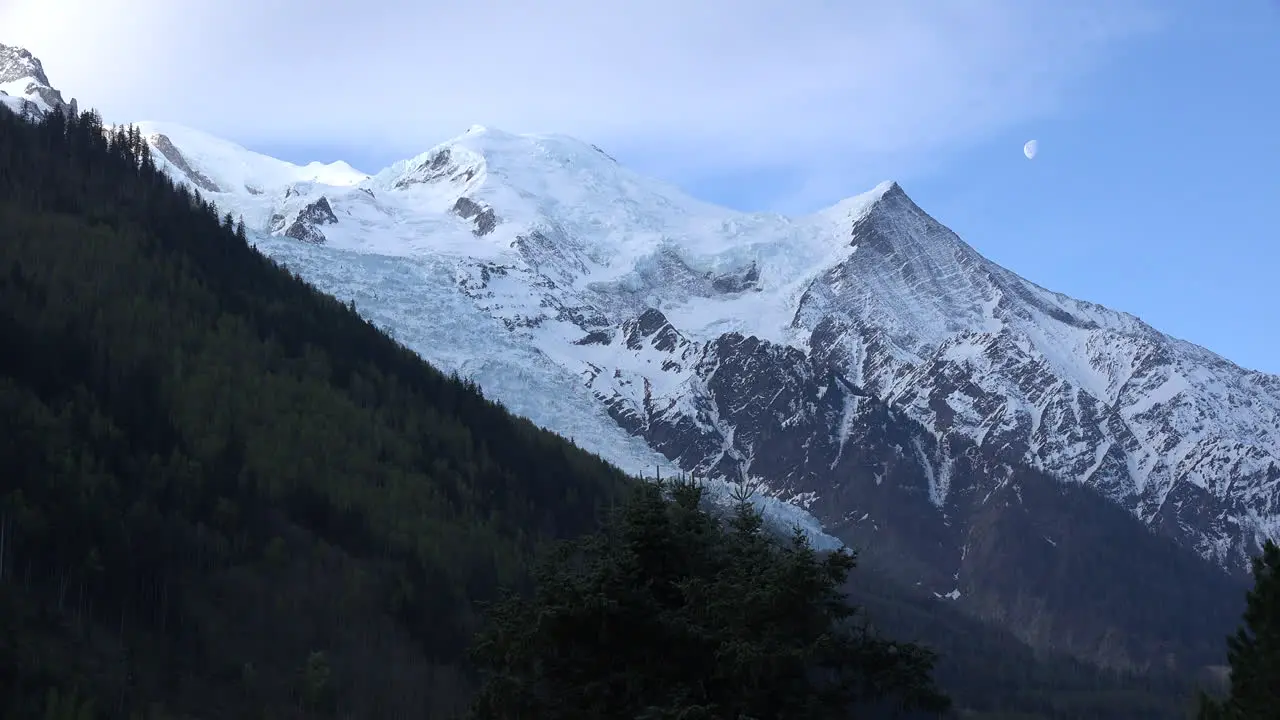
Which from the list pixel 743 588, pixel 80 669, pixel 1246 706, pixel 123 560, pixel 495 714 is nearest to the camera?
pixel 743 588

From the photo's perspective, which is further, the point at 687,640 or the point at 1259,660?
the point at 1259,660

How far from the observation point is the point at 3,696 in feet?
479

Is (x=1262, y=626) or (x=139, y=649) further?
(x=139, y=649)

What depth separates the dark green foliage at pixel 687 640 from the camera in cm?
5003

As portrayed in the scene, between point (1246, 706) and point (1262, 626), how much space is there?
598cm

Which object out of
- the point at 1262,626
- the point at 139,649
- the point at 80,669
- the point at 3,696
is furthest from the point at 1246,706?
the point at 139,649

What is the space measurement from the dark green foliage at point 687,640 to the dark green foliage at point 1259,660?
23.1m

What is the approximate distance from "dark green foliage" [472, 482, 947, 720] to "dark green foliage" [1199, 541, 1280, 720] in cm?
2312

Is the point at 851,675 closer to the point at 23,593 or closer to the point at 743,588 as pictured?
the point at 743,588

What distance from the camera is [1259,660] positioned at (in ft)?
237

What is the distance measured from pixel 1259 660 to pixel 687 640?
3328 cm

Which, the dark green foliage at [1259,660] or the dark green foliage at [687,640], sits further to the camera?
the dark green foliage at [1259,660]

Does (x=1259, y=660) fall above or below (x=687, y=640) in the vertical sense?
above

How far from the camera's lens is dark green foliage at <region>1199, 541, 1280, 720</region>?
226ft
